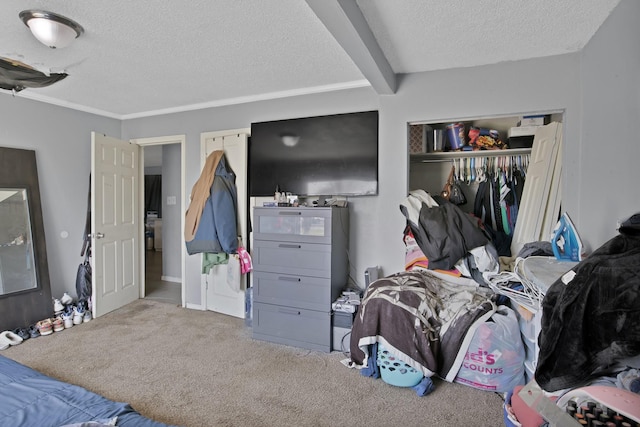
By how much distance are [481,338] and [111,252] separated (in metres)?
3.69

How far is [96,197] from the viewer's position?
3404 millimetres

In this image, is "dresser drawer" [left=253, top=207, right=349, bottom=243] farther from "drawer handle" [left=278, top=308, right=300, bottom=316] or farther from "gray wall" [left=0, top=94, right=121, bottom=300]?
"gray wall" [left=0, top=94, right=121, bottom=300]

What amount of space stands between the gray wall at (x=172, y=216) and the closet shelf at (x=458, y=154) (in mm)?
3452

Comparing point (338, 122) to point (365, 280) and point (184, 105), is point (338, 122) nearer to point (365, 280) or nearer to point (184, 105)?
point (365, 280)

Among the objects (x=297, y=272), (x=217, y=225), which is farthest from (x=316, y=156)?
(x=217, y=225)

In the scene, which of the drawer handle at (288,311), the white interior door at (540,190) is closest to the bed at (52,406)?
the drawer handle at (288,311)

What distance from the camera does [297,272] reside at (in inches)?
106

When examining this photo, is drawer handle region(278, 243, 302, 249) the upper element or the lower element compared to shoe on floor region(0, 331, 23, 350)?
upper

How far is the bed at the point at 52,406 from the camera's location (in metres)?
1.20

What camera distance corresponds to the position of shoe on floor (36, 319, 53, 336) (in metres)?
2.93

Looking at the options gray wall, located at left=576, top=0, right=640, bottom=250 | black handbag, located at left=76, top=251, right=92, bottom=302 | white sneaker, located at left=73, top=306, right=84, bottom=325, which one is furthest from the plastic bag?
black handbag, located at left=76, top=251, right=92, bottom=302

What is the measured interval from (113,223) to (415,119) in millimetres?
3370

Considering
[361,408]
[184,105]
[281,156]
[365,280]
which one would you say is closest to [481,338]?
[361,408]

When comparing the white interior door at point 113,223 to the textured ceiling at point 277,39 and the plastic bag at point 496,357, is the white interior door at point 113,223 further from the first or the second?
the plastic bag at point 496,357
